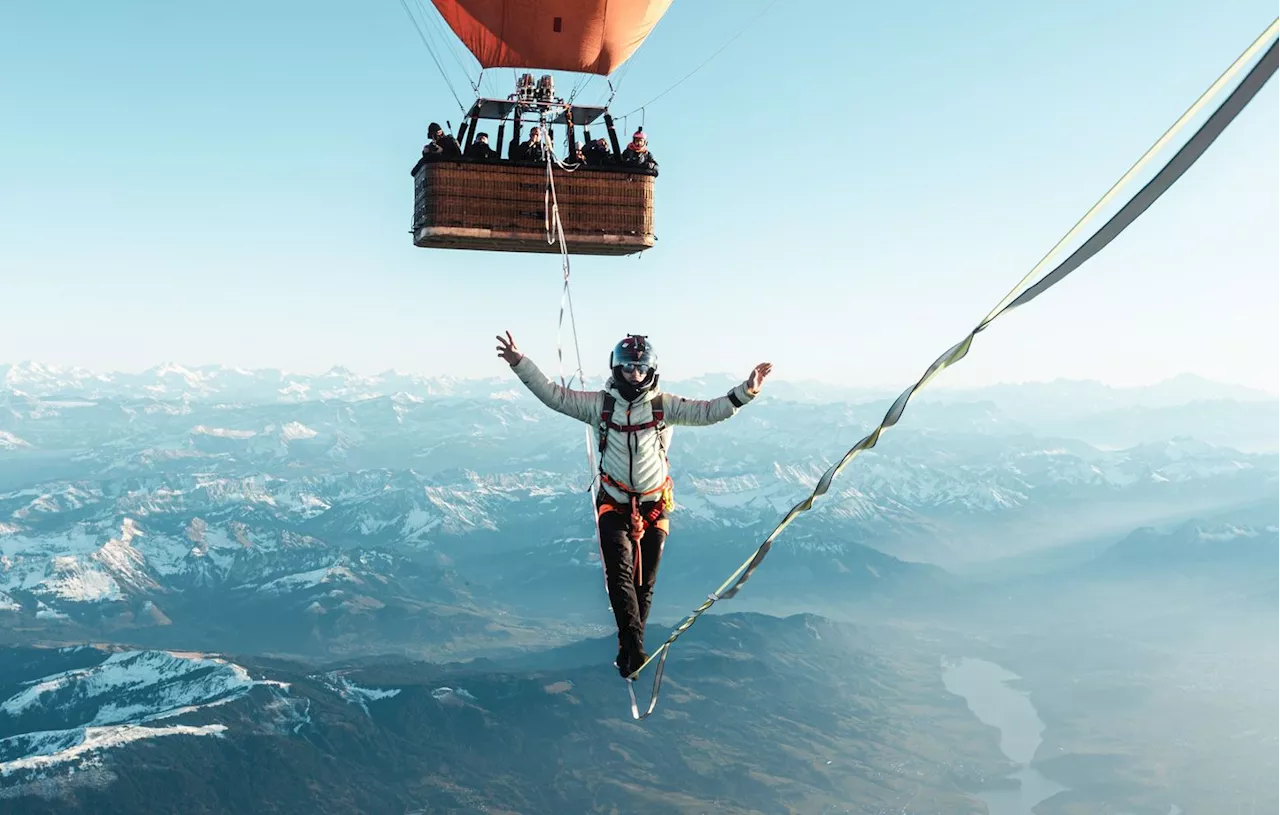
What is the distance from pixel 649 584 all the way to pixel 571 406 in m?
3.22

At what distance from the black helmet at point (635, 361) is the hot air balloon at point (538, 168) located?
585 centimetres

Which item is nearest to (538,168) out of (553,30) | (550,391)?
(553,30)

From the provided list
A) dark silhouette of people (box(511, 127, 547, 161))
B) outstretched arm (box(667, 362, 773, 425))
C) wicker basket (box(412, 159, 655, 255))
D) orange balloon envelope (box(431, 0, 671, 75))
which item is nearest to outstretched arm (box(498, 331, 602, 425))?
outstretched arm (box(667, 362, 773, 425))

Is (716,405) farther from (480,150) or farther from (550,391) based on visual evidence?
(480,150)

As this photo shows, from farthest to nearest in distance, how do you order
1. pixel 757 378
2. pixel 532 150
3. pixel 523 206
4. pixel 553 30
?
pixel 553 30
pixel 532 150
pixel 523 206
pixel 757 378

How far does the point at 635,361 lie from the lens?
13117 millimetres

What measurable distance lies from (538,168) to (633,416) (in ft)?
23.5

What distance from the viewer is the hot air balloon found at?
18297mm

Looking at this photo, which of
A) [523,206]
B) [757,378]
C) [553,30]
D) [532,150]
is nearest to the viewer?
[757,378]

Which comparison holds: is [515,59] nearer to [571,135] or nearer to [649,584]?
[571,135]

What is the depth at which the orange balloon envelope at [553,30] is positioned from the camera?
62.1 ft

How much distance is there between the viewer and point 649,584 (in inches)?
590

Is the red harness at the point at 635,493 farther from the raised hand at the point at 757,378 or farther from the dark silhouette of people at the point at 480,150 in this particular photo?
the dark silhouette of people at the point at 480,150

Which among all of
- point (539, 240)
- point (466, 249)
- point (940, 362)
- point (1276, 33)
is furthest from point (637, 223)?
point (1276, 33)
